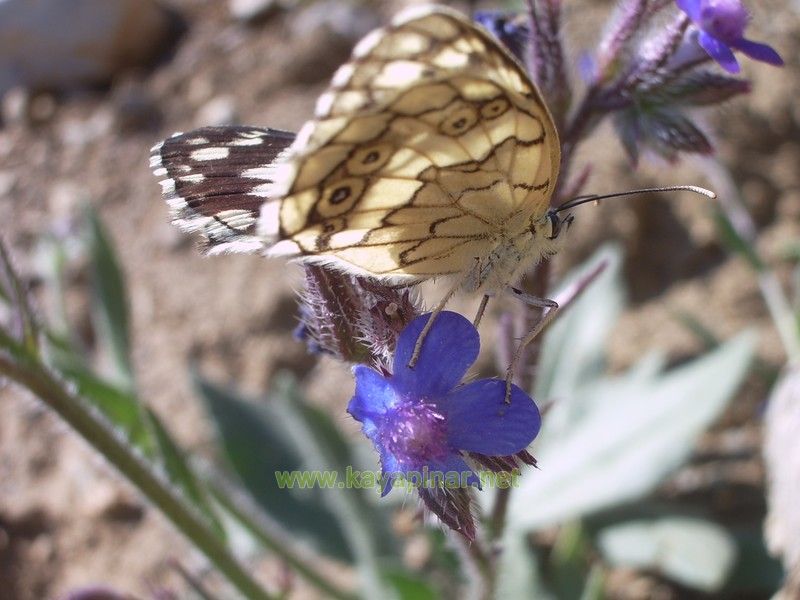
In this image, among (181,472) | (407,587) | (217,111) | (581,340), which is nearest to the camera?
(181,472)

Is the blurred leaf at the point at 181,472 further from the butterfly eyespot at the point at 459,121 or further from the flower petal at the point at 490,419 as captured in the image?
the butterfly eyespot at the point at 459,121

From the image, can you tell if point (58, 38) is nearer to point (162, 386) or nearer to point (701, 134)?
point (162, 386)

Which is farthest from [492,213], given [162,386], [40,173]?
[40,173]

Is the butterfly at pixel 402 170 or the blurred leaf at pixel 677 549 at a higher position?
the butterfly at pixel 402 170

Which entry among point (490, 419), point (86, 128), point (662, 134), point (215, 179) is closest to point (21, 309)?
point (215, 179)

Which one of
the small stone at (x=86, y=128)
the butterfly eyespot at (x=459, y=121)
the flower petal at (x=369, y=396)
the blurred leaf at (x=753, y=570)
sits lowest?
the blurred leaf at (x=753, y=570)

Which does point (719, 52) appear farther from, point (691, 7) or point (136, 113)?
point (136, 113)

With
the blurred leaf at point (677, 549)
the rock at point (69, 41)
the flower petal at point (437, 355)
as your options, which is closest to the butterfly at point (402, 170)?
the flower petal at point (437, 355)
